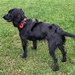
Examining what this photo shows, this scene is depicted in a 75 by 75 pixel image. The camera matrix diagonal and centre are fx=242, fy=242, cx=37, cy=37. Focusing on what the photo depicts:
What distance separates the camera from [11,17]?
6176mm

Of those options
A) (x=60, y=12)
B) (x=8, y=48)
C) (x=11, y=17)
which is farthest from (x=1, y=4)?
(x=11, y=17)

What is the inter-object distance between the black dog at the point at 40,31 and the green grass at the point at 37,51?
275mm

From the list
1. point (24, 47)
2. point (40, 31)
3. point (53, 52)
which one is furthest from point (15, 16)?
point (53, 52)

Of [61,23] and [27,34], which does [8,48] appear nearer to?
[27,34]

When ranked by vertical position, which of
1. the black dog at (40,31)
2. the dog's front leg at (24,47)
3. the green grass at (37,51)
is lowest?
the green grass at (37,51)

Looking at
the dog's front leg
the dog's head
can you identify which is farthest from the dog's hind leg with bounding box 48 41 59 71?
the dog's head

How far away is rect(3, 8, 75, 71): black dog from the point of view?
227 inches

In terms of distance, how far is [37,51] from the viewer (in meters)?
6.92

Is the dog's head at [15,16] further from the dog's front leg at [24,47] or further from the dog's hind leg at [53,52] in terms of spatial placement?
the dog's hind leg at [53,52]

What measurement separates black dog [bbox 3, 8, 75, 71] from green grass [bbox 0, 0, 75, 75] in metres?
0.28

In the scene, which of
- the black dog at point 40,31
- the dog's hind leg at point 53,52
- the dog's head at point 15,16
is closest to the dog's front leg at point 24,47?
the black dog at point 40,31

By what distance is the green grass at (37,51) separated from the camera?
6098 mm

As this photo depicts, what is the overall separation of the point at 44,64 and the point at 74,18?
3.57 m

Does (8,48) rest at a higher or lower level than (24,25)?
lower
